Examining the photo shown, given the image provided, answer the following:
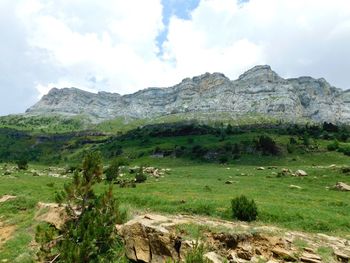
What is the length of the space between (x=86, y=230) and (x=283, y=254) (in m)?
10.7

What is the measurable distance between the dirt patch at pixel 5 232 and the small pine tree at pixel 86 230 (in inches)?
229

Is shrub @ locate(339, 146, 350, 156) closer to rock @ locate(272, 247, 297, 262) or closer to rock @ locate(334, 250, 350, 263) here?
rock @ locate(334, 250, 350, 263)

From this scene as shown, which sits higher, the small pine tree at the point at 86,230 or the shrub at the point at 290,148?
the shrub at the point at 290,148

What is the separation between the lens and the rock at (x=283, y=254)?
60.5 feet

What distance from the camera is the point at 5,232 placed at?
96.0 ft

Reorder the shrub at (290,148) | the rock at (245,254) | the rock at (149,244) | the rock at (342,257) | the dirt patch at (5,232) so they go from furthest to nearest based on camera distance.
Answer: the shrub at (290,148) → the dirt patch at (5,232) → the rock at (149,244) → the rock at (245,254) → the rock at (342,257)

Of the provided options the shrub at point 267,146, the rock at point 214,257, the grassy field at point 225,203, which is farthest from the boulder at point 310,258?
the shrub at point 267,146

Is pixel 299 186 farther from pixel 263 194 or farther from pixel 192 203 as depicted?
pixel 192 203

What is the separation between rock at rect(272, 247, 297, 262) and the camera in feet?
60.5

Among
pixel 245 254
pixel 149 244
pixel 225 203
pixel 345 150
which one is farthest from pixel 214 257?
pixel 345 150

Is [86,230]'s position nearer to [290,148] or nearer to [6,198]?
[6,198]

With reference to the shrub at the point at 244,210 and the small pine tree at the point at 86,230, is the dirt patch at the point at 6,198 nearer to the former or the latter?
the small pine tree at the point at 86,230

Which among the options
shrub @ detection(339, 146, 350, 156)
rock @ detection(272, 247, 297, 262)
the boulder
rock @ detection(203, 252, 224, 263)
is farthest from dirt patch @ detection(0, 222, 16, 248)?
shrub @ detection(339, 146, 350, 156)

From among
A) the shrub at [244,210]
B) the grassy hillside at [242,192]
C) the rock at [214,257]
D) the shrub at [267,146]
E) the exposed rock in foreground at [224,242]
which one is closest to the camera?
the rock at [214,257]
